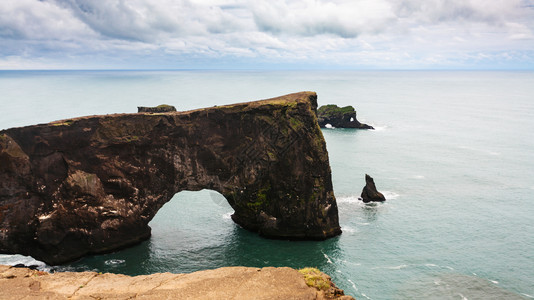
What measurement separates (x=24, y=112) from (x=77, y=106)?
27642 millimetres

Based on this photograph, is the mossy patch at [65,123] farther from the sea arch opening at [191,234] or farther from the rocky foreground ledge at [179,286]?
the rocky foreground ledge at [179,286]

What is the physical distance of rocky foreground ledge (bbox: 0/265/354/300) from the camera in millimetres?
19188

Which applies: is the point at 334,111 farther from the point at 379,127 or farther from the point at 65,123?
the point at 65,123

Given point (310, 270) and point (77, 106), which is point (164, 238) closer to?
point (310, 270)

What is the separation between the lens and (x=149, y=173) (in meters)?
48.0

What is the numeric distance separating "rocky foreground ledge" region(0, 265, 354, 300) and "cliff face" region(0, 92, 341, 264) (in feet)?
73.7

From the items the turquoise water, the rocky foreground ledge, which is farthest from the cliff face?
the rocky foreground ledge

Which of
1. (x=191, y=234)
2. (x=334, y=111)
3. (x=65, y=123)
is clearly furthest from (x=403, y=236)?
(x=334, y=111)

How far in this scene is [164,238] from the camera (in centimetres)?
4944

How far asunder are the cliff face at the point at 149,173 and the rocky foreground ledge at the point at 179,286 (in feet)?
73.7

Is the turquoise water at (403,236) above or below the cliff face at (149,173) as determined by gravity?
below

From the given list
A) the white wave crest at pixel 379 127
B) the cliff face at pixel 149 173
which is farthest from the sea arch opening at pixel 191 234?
the white wave crest at pixel 379 127

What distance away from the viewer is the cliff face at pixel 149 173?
43.2 m

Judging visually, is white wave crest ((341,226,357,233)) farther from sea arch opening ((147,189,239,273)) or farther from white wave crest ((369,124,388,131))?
white wave crest ((369,124,388,131))
